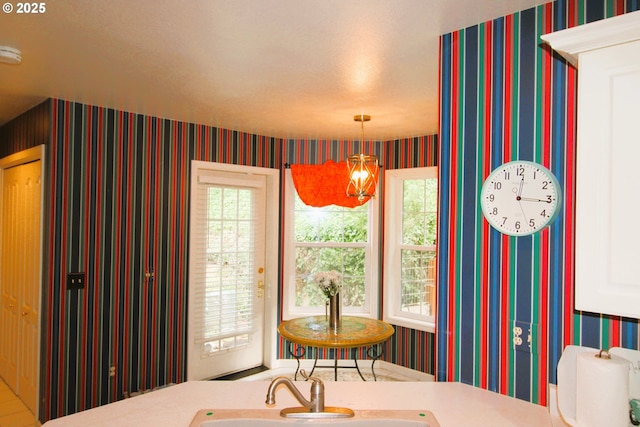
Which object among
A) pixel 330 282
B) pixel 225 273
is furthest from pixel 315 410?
pixel 225 273

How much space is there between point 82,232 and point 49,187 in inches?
15.0

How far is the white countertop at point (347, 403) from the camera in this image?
158 cm

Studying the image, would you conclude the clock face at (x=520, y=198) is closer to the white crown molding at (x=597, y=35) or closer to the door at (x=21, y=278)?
the white crown molding at (x=597, y=35)

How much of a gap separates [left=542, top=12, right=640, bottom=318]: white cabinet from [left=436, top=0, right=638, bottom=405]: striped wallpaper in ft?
1.11

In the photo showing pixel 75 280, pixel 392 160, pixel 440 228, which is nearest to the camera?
pixel 440 228

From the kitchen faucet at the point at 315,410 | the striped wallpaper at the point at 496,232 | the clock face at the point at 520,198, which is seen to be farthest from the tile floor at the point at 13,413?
the clock face at the point at 520,198

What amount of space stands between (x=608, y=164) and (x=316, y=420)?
3.98ft

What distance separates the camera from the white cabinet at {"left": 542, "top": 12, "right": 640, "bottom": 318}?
48.9 inches

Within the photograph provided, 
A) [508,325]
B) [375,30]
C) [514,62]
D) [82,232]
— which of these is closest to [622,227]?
[508,325]

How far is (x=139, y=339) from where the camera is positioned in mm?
3727

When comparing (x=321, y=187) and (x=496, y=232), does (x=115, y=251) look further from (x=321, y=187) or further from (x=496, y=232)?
(x=496, y=232)

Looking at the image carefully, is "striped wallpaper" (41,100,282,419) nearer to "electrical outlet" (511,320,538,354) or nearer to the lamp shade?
the lamp shade

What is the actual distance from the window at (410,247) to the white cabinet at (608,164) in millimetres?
3093

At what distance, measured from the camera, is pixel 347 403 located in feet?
5.66
